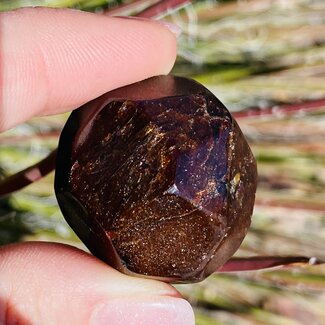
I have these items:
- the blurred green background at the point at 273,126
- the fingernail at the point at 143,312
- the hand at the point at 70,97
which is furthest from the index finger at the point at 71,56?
the fingernail at the point at 143,312

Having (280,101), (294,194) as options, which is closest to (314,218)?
(294,194)

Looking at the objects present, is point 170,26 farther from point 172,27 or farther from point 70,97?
point 70,97

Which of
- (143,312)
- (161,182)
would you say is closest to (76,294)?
(143,312)

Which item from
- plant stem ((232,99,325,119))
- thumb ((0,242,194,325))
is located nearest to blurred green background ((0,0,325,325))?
plant stem ((232,99,325,119))

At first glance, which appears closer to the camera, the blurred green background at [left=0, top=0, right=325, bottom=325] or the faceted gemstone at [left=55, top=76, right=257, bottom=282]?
the faceted gemstone at [left=55, top=76, right=257, bottom=282]

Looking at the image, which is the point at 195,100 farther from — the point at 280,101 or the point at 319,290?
the point at 319,290

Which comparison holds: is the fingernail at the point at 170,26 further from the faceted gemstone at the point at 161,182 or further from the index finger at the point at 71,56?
the faceted gemstone at the point at 161,182

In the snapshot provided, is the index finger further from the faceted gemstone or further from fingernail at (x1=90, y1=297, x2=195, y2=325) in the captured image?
fingernail at (x1=90, y1=297, x2=195, y2=325)
